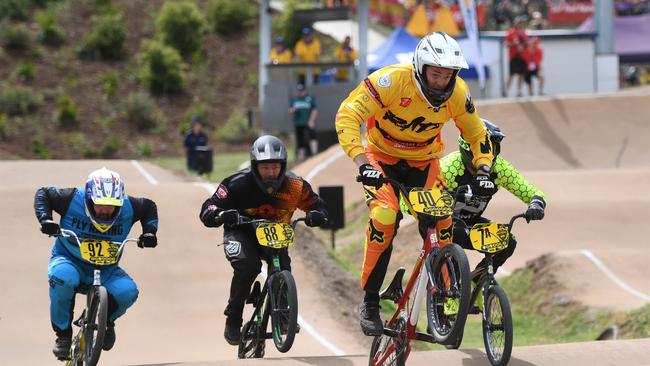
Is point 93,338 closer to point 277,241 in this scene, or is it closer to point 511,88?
point 277,241

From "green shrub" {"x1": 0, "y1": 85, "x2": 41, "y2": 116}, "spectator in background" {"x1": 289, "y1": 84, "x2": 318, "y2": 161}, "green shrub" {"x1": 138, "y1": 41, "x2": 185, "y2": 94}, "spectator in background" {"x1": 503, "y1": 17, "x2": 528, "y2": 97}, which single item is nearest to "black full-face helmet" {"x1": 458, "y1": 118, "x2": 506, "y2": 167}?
"spectator in background" {"x1": 289, "y1": 84, "x2": 318, "y2": 161}

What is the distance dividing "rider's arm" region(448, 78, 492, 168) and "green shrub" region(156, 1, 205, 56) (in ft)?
101

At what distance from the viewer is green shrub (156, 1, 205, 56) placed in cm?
3891

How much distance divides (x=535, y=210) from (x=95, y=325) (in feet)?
11.1

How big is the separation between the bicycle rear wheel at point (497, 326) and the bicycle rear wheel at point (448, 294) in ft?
1.25

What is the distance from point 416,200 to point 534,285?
802 cm

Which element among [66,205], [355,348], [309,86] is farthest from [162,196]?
[309,86]

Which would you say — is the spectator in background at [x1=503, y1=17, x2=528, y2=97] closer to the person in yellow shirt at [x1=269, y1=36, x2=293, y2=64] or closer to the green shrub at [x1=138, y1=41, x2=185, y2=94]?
the person in yellow shirt at [x1=269, y1=36, x2=293, y2=64]

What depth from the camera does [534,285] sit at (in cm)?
1555

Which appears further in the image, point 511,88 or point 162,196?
point 511,88

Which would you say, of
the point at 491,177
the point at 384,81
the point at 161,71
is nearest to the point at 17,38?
the point at 161,71

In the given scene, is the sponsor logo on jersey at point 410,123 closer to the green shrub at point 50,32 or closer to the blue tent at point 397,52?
the blue tent at point 397,52

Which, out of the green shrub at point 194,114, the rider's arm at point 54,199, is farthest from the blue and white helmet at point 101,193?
the green shrub at point 194,114

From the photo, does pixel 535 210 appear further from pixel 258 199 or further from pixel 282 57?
pixel 282 57
